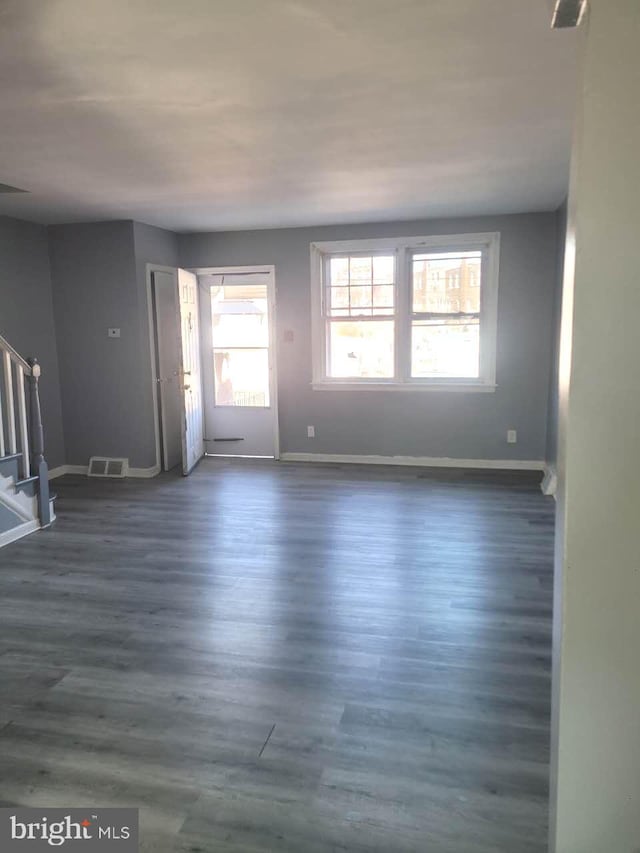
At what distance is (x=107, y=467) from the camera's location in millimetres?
6180

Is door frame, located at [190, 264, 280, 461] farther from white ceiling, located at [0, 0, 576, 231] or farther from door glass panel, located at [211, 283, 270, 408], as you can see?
white ceiling, located at [0, 0, 576, 231]

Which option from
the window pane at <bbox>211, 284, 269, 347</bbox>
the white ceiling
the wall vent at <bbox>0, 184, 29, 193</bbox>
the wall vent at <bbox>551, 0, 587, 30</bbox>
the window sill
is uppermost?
the wall vent at <bbox>0, 184, 29, 193</bbox>

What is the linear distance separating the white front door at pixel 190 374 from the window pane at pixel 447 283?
2.37m

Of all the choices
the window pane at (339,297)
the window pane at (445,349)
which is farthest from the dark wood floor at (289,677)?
the window pane at (339,297)

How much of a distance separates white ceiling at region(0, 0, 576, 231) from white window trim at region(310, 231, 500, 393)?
1262 mm

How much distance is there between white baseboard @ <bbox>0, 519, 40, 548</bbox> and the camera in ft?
14.2

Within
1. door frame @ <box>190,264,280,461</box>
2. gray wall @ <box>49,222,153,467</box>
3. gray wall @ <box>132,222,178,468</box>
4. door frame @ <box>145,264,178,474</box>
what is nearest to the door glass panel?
door frame @ <box>190,264,280,461</box>

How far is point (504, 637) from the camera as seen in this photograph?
293 cm

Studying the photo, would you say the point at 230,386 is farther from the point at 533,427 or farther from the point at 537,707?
the point at 537,707

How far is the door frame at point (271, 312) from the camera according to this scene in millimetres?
6457

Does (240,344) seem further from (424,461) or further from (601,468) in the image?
(601,468)

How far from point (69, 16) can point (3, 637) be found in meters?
2.75

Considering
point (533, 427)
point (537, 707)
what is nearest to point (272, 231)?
point (533, 427)

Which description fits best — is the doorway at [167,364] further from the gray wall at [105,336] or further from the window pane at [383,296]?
the window pane at [383,296]
